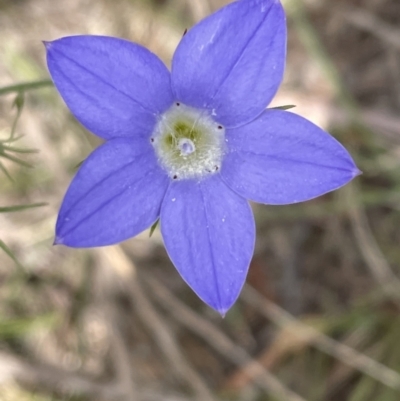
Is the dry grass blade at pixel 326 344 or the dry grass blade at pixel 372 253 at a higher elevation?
the dry grass blade at pixel 372 253

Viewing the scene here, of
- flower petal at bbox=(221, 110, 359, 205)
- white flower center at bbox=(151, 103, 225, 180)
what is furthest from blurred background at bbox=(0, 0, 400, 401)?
flower petal at bbox=(221, 110, 359, 205)

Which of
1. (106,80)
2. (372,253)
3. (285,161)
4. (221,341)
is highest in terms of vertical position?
(372,253)

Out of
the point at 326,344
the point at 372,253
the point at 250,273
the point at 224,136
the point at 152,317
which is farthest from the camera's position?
the point at 250,273

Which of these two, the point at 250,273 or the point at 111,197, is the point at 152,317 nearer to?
the point at 250,273

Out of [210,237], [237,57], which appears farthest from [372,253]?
[237,57]

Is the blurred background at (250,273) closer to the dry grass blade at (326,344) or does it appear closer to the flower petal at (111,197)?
the dry grass blade at (326,344)

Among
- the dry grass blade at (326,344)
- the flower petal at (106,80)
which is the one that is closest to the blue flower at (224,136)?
the flower petal at (106,80)
